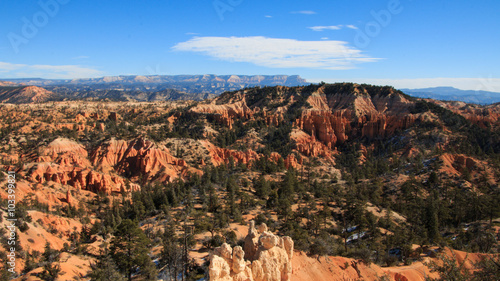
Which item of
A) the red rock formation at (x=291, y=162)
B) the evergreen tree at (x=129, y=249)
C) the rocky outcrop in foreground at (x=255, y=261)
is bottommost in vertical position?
the red rock formation at (x=291, y=162)

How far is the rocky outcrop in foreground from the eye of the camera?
13.9 metres

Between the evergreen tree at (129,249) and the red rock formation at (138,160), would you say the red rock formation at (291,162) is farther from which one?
the evergreen tree at (129,249)

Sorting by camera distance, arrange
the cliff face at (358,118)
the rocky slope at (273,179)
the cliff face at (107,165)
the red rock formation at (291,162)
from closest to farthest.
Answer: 1. the rocky slope at (273,179)
2. the cliff face at (107,165)
3. the red rock formation at (291,162)
4. the cliff face at (358,118)

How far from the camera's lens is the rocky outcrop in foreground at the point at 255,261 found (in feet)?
45.6

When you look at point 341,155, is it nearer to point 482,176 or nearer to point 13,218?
point 482,176

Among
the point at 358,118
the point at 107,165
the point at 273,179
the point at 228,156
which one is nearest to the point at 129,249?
the point at 273,179

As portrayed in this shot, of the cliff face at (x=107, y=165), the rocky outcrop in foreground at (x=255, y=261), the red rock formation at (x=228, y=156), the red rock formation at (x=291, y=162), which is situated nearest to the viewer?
the rocky outcrop in foreground at (x=255, y=261)

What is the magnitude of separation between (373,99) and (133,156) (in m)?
92.5

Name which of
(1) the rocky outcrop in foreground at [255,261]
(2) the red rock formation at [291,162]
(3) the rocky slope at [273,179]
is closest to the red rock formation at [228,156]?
(3) the rocky slope at [273,179]

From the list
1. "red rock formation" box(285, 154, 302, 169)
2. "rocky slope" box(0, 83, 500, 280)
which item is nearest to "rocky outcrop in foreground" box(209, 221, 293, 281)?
"rocky slope" box(0, 83, 500, 280)

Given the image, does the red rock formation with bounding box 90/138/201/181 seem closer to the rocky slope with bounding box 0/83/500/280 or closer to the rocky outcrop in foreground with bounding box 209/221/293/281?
the rocky slope with bounding box 0/83/500/280

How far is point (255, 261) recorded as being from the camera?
51.8 feet

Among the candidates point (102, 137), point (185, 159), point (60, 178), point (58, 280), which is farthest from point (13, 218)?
point (102, 137)

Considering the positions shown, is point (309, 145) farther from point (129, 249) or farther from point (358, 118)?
point (129, 249)
